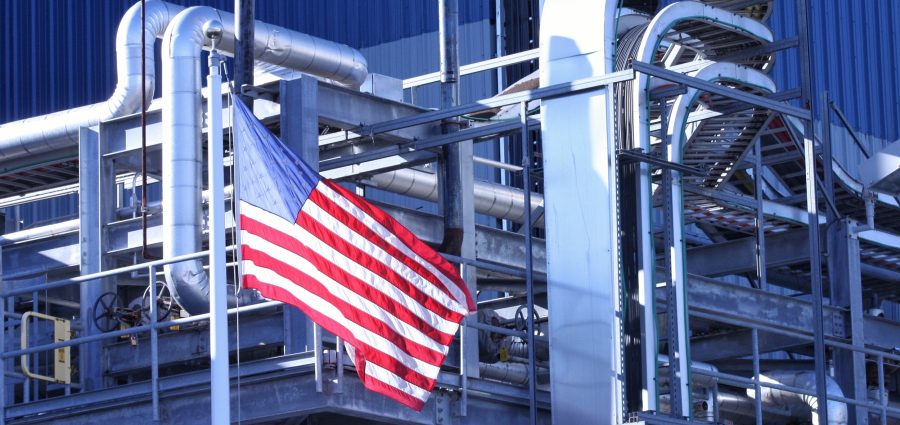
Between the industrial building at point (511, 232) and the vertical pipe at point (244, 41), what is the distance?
1.6 inches

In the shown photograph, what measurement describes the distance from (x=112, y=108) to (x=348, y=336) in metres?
8.10

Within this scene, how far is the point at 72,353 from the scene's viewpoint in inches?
872

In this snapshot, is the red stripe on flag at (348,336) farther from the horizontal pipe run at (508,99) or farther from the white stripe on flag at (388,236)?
the horizontal pipe run at (508,99)

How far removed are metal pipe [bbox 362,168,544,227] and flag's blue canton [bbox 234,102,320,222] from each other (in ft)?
26.3

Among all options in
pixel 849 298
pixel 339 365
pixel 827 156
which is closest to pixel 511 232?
pixel 827 156

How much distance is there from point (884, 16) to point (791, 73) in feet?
8.45

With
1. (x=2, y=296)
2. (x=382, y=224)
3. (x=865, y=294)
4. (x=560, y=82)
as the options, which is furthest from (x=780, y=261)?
(x=2, y=296)

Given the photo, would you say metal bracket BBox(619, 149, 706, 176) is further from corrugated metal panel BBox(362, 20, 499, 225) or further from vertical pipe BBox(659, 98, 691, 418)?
corrugated metal panel BBox(362, 20, 499, 225)

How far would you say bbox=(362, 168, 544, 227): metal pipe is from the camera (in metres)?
25.0

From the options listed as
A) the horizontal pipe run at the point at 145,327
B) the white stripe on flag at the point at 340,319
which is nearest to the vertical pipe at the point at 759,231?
the white stripe on flag at the point at 340,319

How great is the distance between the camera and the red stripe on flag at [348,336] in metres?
15.1

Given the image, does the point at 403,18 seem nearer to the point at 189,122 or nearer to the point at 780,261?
the point at 780,261

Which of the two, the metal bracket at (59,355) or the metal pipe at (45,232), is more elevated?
the metal pipe at (45,232)

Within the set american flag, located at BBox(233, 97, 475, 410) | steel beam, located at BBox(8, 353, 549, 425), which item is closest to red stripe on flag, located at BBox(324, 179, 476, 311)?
american flag, located at BBox(233, 97, 475, 410)
